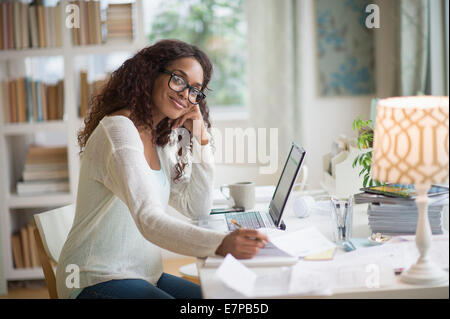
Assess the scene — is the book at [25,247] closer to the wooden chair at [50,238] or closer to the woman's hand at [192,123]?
the wooden chair at [50,238]

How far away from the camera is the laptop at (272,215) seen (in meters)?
1.72

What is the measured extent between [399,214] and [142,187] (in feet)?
2.40

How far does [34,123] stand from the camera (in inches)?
128

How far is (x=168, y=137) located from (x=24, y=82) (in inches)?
65.9

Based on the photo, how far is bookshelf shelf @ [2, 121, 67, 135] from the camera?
10.5 feet

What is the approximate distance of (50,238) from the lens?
1858mm

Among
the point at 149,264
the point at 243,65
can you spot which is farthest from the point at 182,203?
the point at 243,65

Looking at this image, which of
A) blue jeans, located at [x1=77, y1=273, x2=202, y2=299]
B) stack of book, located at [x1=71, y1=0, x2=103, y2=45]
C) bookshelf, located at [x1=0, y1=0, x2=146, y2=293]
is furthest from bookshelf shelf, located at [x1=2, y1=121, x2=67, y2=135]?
blue jeans, located at [x1=77, y1=273, x2=202, y2=299]

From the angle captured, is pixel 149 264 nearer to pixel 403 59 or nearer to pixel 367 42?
pixel 403 59

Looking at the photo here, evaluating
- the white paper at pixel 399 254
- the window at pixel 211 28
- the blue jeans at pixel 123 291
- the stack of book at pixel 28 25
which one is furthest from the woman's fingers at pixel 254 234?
the window at pixel 211 28

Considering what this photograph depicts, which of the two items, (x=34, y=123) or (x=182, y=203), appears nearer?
(x=182, y=203)

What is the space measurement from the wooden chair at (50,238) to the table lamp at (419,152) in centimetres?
112

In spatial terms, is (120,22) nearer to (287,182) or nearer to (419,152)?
(287,182)

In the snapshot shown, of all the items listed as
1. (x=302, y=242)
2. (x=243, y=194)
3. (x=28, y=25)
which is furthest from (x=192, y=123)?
(x=28, y=25)
